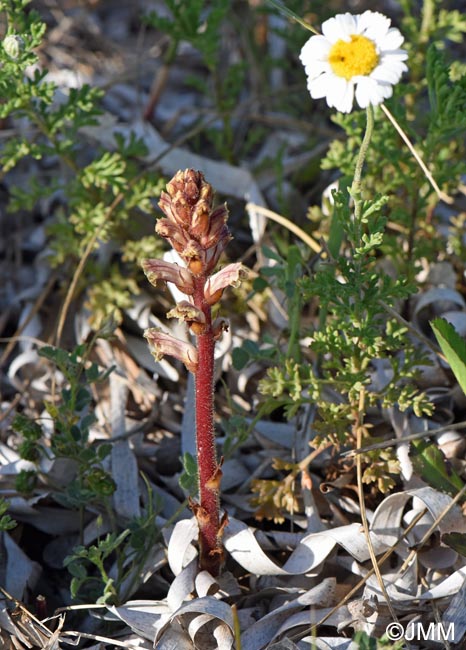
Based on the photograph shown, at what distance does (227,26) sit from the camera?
5.23 meters

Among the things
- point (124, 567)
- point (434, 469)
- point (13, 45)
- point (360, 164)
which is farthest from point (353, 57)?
point (124, 567)

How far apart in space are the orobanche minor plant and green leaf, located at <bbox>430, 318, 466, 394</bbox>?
2.30ft

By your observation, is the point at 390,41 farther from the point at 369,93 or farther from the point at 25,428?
the point at 25,428

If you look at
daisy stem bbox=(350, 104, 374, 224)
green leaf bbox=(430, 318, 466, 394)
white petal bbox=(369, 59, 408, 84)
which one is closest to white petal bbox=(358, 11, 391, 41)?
white petal bbox=(369, 59, 408, 84)

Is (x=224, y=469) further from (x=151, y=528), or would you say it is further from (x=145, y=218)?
(x=145, y=218)

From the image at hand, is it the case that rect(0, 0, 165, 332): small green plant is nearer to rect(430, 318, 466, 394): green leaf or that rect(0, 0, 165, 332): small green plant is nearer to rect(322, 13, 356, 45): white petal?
rect(322, 13, 356, 45): white petal

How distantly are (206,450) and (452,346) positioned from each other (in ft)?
2.76

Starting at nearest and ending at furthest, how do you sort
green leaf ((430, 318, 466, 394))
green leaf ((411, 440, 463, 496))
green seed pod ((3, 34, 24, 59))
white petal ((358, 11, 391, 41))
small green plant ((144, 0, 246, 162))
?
1. white petal ((358, 11, 391, 41))
2. green leaf ((430, 318, 466, 394))
3. green leaf ((411, 440, 463, 496))
4. green seed pod ((3, 34, 24, 59))
5. small green plant ((144, 0, 246, 162))

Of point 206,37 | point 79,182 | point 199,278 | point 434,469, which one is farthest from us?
point 206,37

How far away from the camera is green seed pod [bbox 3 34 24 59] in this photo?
281cm

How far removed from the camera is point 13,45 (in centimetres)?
281

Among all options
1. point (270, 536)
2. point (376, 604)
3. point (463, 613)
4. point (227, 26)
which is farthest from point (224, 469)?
point (227, 26)

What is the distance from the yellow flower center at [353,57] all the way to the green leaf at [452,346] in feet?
2.61

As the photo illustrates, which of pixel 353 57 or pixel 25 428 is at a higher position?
pixel 353 57
